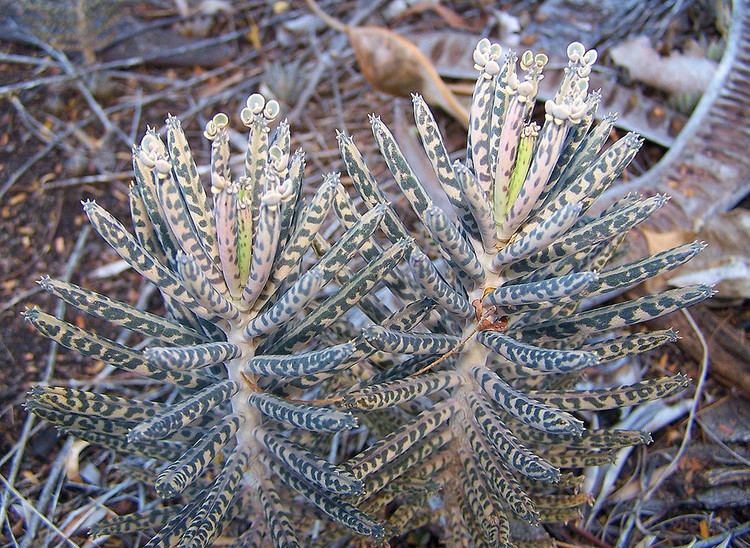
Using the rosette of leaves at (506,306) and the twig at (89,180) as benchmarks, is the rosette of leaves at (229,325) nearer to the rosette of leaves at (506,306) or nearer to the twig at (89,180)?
the rosette of leaves at (506,306)

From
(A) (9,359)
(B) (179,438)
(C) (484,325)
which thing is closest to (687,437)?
(C) (484,325)

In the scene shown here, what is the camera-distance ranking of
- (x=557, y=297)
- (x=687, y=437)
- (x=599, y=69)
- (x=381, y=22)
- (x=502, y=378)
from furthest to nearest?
(x=381, y=22), (x=599, y=69), (x=687, y=437), (x=502, y=378), (x=557, y=297)

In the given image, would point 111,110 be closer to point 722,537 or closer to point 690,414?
point 690,414

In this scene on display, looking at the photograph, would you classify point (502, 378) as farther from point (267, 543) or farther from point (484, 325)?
point (267, 543)

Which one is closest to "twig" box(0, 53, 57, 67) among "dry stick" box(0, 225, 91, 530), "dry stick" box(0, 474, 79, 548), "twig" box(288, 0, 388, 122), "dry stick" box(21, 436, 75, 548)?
"dry stick" box(0, 225, 91, 530)

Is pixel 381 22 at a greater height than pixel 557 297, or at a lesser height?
greater

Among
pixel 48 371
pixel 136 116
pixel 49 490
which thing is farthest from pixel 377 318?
pixel 136 116

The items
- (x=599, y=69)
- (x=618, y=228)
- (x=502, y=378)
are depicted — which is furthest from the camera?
(x=599, y=69)

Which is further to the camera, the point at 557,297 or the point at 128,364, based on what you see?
the point at 128,364
